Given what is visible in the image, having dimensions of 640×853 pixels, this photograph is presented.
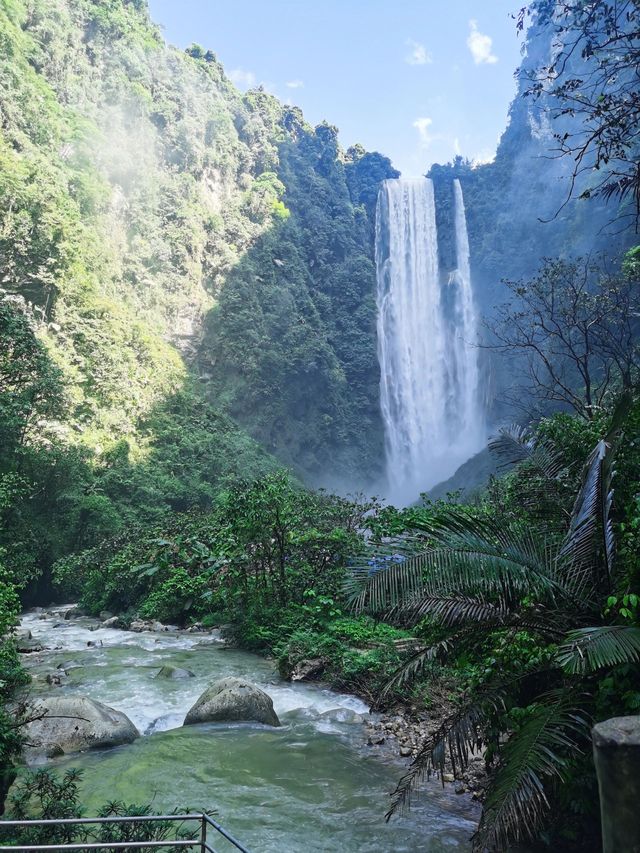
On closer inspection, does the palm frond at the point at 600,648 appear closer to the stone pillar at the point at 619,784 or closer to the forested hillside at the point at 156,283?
the stone pillar at the point at 619,784

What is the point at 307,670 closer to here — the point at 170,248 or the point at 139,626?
the point at 139,626

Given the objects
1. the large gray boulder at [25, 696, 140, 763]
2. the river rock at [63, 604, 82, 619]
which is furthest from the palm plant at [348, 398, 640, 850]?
the river rock at [63, 604, 82, 619]

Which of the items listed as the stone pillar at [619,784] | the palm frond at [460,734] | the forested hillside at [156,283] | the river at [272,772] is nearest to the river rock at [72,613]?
the forested hillside at [156,283]

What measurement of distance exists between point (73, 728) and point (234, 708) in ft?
6.38

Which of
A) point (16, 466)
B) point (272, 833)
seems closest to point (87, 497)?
point (16, 466)

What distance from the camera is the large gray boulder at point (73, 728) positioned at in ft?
20.3

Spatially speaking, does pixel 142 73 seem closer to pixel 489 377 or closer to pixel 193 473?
pixel 193 473

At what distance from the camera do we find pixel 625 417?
4.46 metres

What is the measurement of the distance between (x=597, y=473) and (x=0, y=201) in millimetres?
28916

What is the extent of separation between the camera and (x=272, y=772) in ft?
19.4

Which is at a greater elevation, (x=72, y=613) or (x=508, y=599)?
(x=508, y=599)

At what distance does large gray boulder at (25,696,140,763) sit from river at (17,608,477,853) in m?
0.20

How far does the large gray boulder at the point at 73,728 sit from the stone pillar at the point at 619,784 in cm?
572

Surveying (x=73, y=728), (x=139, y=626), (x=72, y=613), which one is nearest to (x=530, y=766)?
(x=73, y=728)
